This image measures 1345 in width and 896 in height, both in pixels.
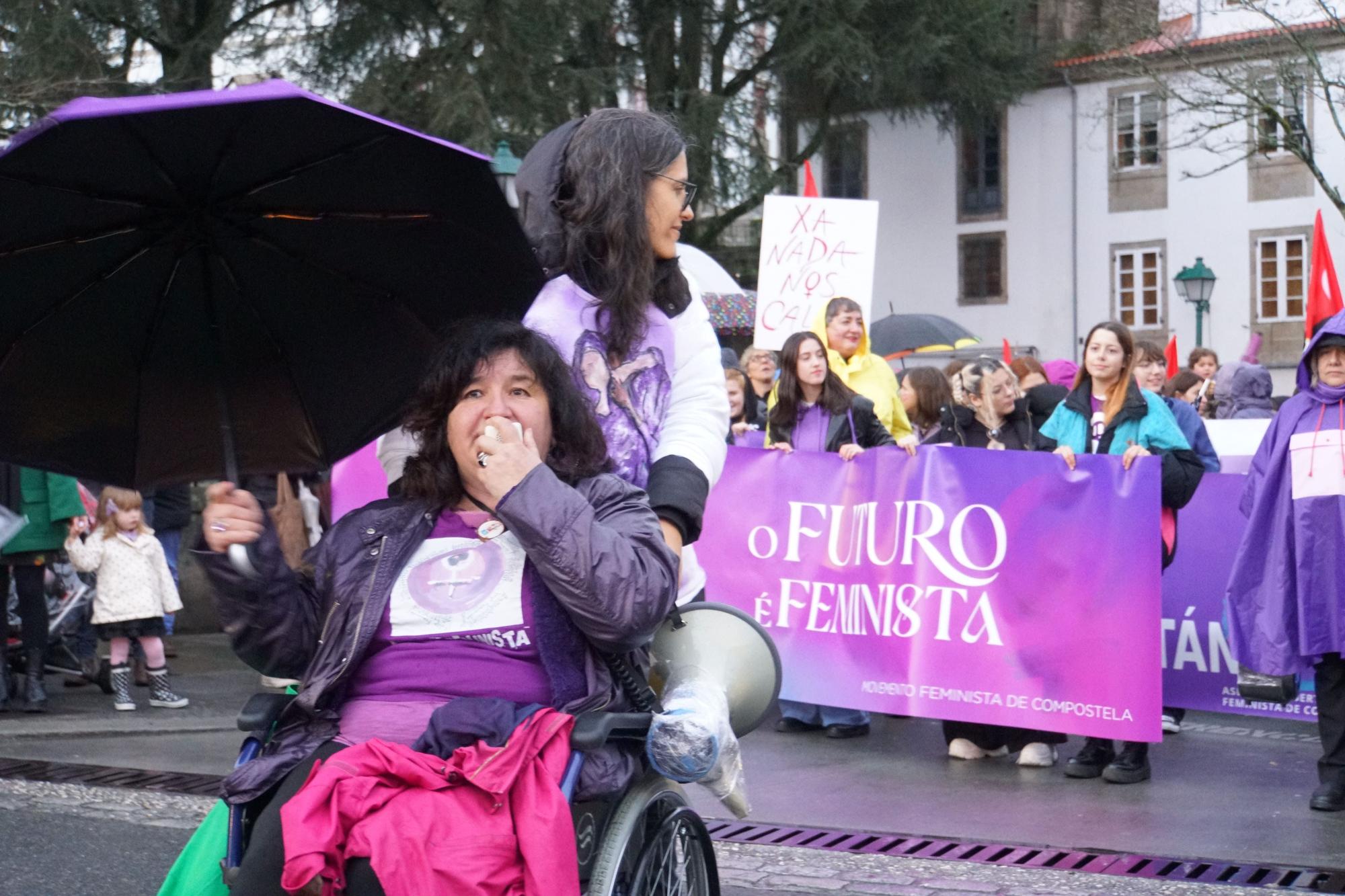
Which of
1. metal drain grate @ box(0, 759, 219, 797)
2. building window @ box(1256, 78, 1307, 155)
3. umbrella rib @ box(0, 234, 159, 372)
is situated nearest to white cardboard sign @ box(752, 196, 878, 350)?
metal drain grate @ box(0, 759, 219, 797)

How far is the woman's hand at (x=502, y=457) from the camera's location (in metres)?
2.96

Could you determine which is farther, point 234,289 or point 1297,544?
point 1297,544

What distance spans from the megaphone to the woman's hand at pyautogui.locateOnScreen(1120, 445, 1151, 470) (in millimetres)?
3987

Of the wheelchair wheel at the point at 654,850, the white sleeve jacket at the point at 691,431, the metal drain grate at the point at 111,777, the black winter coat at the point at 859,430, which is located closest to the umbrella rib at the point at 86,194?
the white sleeve jacket at the point at 691,431

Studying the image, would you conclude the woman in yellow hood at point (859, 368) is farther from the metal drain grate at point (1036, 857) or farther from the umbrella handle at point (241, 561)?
the umbrella handle at point (241, 561)

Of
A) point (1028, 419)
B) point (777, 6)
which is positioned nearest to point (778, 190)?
point (777, 6)

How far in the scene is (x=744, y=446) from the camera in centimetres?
858

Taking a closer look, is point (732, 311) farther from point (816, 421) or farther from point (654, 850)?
point (654, 850)

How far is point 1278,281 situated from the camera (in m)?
39.7

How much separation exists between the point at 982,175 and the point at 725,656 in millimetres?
42157

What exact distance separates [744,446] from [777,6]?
839 inches

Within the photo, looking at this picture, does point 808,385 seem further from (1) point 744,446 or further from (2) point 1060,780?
(2) point 1060,780

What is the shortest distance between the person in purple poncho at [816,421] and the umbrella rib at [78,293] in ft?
16.2

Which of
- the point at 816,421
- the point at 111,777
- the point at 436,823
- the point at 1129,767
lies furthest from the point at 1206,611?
the point at 436,823
